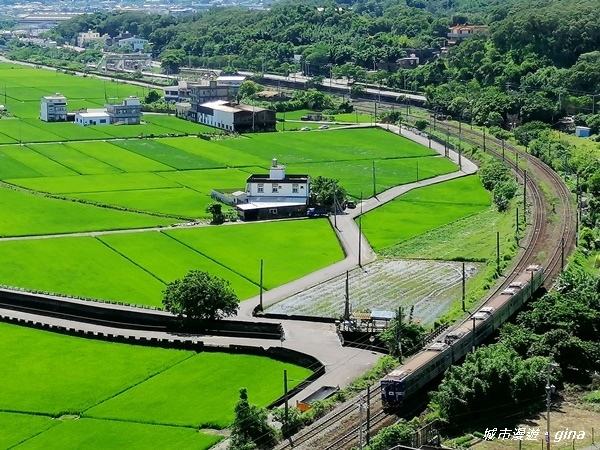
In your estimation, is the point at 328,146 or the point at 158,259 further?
the point at 328,146

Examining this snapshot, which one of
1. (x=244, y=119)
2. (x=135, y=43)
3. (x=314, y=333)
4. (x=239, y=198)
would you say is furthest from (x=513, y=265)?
(x=135, y=43)

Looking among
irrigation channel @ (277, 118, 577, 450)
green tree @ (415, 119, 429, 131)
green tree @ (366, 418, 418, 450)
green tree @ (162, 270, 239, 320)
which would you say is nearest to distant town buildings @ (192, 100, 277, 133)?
green tree @ (415, 119, 429, 131)

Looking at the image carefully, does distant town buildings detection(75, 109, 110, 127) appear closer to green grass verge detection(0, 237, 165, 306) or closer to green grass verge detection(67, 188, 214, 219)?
green grass verge detection(67, 188, 214, 219)

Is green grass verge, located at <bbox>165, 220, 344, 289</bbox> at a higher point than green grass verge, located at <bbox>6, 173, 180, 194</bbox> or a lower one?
higher

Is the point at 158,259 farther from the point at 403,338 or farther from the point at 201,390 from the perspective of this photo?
the point at 201,390

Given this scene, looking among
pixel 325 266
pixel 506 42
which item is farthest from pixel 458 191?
pixel 506 42

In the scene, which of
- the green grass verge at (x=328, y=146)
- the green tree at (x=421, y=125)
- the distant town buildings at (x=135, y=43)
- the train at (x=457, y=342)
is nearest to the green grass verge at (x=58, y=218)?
the green grass verge at (x=328, y=146)
